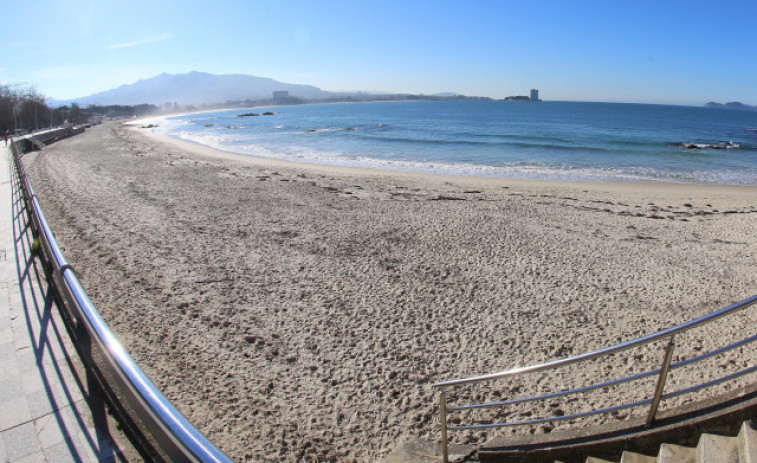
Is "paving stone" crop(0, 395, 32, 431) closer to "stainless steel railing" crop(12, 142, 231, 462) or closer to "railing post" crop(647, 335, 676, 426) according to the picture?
"stainless steel railing" crop(12, 142, 231, 462)

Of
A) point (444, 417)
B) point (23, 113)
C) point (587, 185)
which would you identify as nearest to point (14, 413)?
point (444, 417)

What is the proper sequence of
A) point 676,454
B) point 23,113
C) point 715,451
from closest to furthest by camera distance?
1. point 715,451
2. point 676,454
3. point 23,113

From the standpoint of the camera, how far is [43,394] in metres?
3.48

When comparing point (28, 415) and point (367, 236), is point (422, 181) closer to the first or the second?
point (367, 236)

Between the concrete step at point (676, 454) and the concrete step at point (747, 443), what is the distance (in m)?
0.27

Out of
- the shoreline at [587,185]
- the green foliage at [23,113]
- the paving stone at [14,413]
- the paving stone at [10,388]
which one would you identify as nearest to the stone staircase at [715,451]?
the paving stone at [14,413]

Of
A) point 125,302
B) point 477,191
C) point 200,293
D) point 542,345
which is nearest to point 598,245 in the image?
point 542,345

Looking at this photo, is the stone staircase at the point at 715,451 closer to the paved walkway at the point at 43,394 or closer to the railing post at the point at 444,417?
the railing post at the point at 444,417

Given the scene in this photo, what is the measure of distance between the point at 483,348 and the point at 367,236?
5232 millimetres

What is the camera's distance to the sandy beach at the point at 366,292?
15.8 ft

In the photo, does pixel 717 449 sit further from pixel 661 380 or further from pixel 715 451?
pixel 661 380

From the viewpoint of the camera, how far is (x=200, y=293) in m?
7.32

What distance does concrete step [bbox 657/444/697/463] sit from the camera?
2670 millimetres

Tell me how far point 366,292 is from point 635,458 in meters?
5.05
